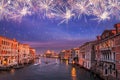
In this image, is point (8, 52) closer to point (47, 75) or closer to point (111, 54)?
point (47, 75)

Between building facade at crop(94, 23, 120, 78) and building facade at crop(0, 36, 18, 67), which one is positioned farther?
building facade at crop(0, 36, 18, 67)

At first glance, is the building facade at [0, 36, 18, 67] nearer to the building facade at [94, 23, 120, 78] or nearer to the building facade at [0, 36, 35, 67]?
the building facade at [0, 36, 35, 67]

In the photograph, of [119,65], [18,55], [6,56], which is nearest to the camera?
[119,65]

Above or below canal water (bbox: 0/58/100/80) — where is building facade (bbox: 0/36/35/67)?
above

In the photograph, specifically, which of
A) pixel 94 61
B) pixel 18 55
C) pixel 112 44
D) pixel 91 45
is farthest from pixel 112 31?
pixel 18 55

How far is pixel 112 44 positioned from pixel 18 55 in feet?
230

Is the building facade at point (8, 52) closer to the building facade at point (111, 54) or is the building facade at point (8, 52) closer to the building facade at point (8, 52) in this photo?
the building facade at point (8, 52)

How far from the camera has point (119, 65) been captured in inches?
1471

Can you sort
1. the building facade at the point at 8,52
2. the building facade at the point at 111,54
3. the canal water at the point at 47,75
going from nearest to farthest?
the building facade at the point at 111,54, the canal water at the point at 47,75, the building facade at the point at 8,52

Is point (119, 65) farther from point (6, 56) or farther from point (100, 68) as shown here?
point (6, 56)

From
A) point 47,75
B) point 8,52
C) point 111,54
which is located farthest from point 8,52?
point 111,54

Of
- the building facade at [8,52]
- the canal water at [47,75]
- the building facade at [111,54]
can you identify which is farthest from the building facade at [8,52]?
the building facade at [111,54]

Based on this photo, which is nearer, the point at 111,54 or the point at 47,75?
the point at 111,54

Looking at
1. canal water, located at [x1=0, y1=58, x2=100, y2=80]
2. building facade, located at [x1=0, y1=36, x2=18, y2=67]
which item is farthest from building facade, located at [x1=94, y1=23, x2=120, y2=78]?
building facade, located at [x1=0, y1=36, x2=18, y2=67]
